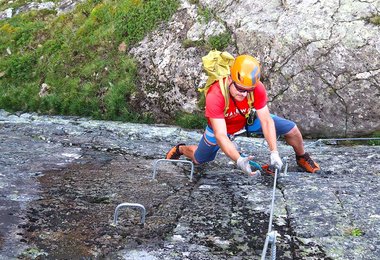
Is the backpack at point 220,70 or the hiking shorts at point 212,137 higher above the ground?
the backpack at point 220,70

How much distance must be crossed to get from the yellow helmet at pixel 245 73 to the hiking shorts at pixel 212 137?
1.19 metres

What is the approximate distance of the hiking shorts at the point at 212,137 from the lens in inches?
296

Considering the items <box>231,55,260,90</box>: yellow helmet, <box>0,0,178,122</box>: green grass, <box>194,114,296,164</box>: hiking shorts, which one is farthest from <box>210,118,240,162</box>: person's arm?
<box>0,0,178,122</box>: green grass

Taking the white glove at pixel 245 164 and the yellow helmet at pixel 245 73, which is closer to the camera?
the white glove at pixel 245 164

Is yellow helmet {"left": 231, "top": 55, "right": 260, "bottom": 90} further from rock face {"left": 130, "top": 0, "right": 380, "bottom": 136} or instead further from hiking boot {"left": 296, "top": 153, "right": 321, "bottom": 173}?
rock face {"left": 130, "top": 0, "right": 380, "bottom": 136}

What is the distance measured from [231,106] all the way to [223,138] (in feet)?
1.94

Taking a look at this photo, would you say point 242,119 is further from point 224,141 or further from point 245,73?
point 245,73

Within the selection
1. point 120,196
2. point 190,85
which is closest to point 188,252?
point 120,196

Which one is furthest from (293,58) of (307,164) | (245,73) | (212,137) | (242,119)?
(245,73)

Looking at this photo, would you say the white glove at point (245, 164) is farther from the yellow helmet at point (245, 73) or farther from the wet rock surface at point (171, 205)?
the yellow helmet at point (245, 73)

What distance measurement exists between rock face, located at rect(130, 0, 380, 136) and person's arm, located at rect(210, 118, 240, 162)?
4.68m

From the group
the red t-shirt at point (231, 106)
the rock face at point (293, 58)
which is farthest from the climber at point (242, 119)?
the rock face at point (293, 58)

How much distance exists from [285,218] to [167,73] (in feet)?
23.0

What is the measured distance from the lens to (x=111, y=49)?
13602mm
